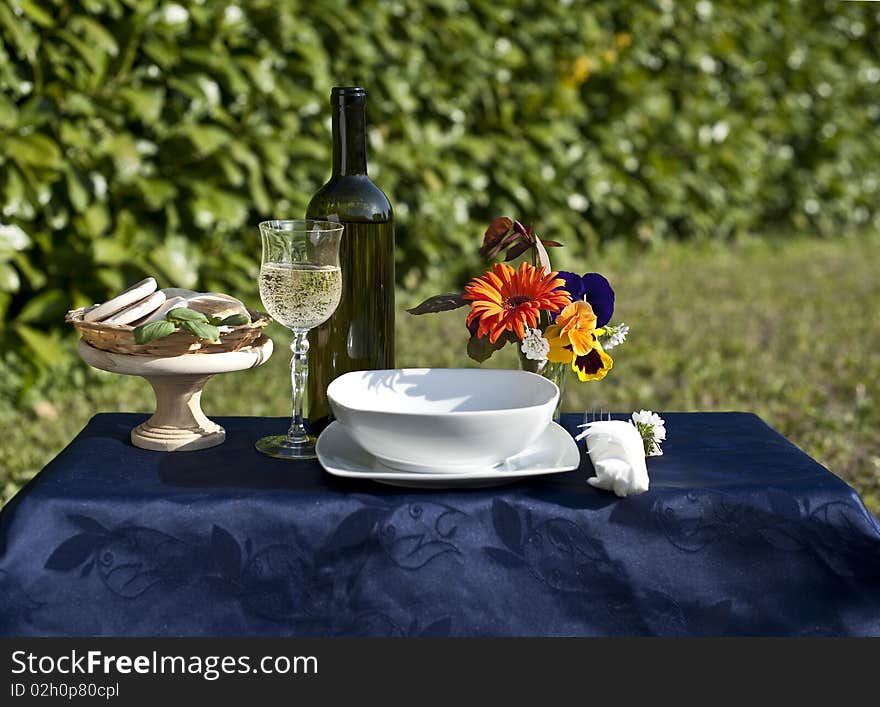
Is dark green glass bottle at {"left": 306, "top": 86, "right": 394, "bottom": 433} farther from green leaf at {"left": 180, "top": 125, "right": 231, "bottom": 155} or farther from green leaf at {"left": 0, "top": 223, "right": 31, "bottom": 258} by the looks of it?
green leaf at {"left": 180, "top": 125, "right": 231, "bottom": 155}

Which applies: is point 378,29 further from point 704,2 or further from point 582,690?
point 582,690

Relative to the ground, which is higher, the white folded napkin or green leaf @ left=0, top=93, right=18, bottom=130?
green leaf @ left=0, top=93, right=18, bottom=130

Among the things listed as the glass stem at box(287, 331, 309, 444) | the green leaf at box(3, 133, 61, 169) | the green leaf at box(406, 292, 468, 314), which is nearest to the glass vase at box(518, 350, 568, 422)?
the green leaf at box(406, 292, 468, 314)

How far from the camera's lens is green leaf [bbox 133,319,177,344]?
5.49 feet

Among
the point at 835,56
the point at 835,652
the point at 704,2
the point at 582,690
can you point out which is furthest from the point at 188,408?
the point at 835,56

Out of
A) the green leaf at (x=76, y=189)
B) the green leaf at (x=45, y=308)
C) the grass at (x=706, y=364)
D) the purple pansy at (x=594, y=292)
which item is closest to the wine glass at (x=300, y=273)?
the purple pansy at (x=594, y=292)

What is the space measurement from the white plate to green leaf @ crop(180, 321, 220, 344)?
0.23m

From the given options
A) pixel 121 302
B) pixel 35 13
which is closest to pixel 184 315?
pixel 121 302

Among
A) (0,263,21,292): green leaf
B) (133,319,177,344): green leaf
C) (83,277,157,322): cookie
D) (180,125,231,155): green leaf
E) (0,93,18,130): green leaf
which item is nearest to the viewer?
(133,319,177,344): green leaf

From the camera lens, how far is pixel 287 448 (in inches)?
71.4

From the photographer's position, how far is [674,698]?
1505 mm

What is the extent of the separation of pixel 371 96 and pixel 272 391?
153cm

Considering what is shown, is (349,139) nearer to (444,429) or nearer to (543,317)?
(543,317)

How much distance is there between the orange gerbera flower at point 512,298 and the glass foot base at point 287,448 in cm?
33
